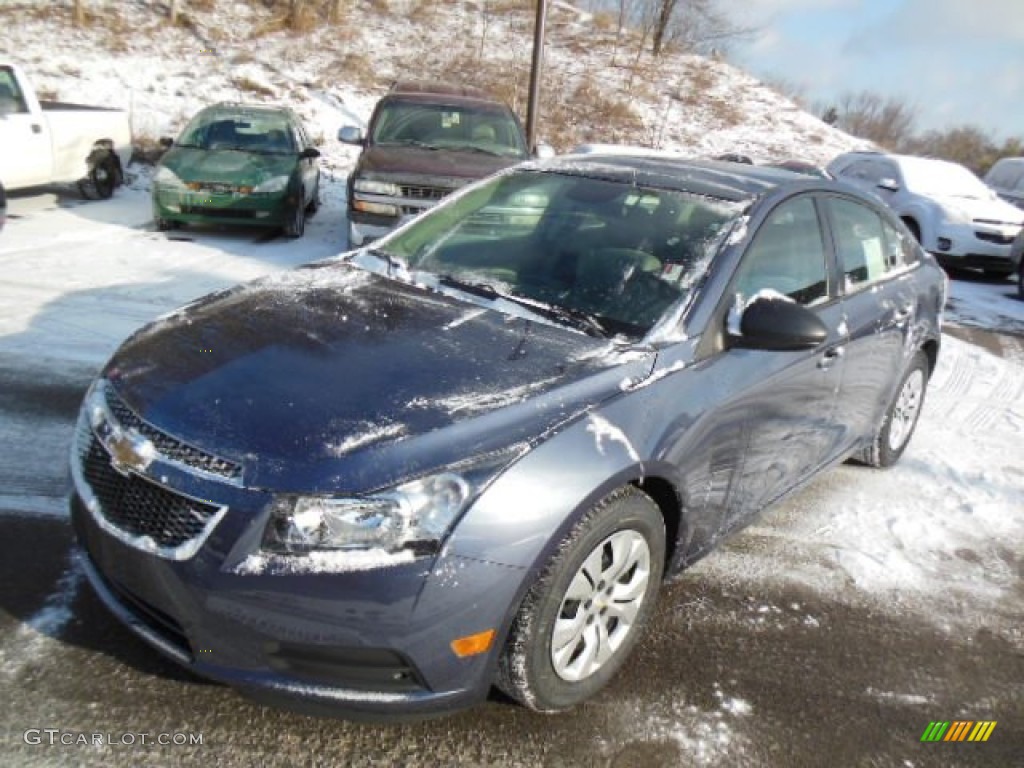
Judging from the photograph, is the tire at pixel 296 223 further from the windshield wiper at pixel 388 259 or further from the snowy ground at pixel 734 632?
the windshield wiper at pixel 388 259

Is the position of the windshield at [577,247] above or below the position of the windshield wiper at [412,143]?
above

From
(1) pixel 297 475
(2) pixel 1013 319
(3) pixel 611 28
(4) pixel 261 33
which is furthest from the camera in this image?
(3) pixel 611 28

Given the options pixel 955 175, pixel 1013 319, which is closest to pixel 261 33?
pixel 955 175

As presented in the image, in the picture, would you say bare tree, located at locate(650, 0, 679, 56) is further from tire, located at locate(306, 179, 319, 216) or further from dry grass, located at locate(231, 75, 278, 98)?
tire, located at locate(306, 179, 319, 216)

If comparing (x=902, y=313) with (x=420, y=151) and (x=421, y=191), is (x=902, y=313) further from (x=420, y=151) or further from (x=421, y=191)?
(x=420, y=151)

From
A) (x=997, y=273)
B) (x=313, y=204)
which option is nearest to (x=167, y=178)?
(x=313, y=204)

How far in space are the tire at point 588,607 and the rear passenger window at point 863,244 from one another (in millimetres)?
1859

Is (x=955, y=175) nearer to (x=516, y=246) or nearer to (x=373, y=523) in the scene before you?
(x=516, y=246)

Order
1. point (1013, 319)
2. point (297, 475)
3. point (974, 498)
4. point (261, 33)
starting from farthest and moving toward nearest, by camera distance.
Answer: point (261, 33) → point (1013, 319) → point (974, 498) → point (297, 475)

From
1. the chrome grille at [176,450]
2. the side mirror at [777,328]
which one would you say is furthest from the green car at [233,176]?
the side mirror at [777,328]

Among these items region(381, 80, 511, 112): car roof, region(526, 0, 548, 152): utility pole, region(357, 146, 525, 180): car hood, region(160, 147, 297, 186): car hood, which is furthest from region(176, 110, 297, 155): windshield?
region(526, 0, 548, 152): utility pole

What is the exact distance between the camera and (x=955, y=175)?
1296cm

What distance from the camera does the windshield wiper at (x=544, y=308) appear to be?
9.37 feet

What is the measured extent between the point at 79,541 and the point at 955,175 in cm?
1402
